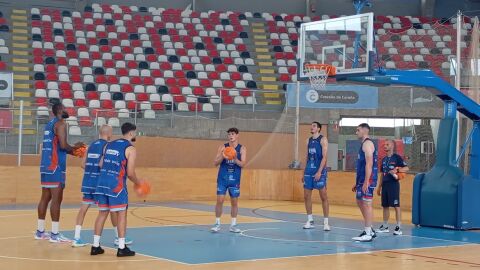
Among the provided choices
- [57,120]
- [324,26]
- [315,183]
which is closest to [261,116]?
[324,26]

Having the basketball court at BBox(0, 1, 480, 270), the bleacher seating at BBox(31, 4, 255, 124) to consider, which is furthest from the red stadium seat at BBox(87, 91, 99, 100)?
the basketball court at BBox(0, 1, 480, 270)

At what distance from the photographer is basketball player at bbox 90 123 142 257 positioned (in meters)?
11.1

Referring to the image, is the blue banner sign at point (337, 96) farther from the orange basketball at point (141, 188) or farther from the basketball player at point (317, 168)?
the orange basketball at point (141, 188)

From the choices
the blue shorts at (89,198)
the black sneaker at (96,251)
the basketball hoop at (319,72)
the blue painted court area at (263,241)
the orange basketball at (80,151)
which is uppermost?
the basketball hoop at (319,72)

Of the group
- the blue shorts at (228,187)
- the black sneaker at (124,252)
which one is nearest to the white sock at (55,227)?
the black sneaker at (124,252)

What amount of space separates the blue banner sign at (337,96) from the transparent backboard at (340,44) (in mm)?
7795

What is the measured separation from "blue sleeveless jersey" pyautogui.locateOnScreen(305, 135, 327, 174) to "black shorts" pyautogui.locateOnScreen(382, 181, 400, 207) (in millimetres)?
1595

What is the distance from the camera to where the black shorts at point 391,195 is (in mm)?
15836

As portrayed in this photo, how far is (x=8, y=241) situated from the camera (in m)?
12.8

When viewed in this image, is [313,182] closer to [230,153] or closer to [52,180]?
[230,153]

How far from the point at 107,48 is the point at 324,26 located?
670 inches

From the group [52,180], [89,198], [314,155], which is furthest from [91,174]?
[314,155]

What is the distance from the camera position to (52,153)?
13117 mm

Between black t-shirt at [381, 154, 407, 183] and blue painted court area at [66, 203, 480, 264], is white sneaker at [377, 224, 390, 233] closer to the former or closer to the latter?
blue painted court area at [66, 203, 480, 264]
